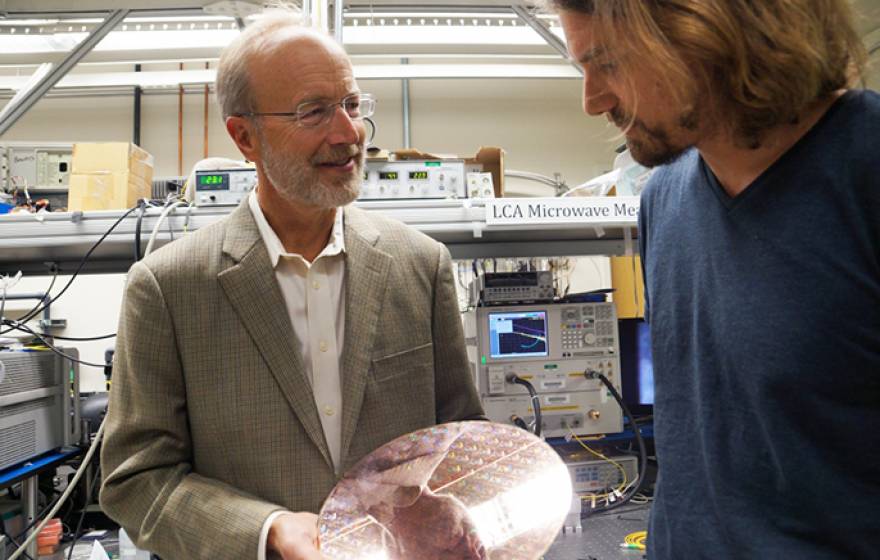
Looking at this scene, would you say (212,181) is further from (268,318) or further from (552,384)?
(552,384)

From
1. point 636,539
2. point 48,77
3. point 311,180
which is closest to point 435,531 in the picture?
point 311,180

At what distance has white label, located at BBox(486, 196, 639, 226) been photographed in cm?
157

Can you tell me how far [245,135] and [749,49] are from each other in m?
0.90

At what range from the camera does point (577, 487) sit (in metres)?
2.04

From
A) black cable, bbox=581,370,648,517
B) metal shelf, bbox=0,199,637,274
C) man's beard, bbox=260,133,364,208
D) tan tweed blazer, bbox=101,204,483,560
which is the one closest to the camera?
tan tweed blazer, bbox=101,204,483,560

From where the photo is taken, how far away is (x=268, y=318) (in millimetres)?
979

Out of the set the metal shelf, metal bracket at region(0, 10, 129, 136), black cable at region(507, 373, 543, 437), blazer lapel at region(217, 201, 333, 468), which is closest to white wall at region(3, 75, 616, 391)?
metal bracket at region(0, 10, 129, 136)

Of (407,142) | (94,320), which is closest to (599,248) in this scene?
(407,142)

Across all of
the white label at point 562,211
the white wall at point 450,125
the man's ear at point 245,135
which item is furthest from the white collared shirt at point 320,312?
the white wall at point 450,125

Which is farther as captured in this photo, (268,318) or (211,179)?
(211,179)

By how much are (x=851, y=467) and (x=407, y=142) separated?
15.9 ft

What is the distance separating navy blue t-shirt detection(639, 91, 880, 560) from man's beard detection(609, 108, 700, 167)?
0.33ft

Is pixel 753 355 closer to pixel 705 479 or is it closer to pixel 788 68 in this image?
pixel 705 479

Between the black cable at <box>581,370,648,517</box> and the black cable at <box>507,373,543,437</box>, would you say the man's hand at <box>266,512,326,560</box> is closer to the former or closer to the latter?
the black cable at <box>507,373,543,437</box>
